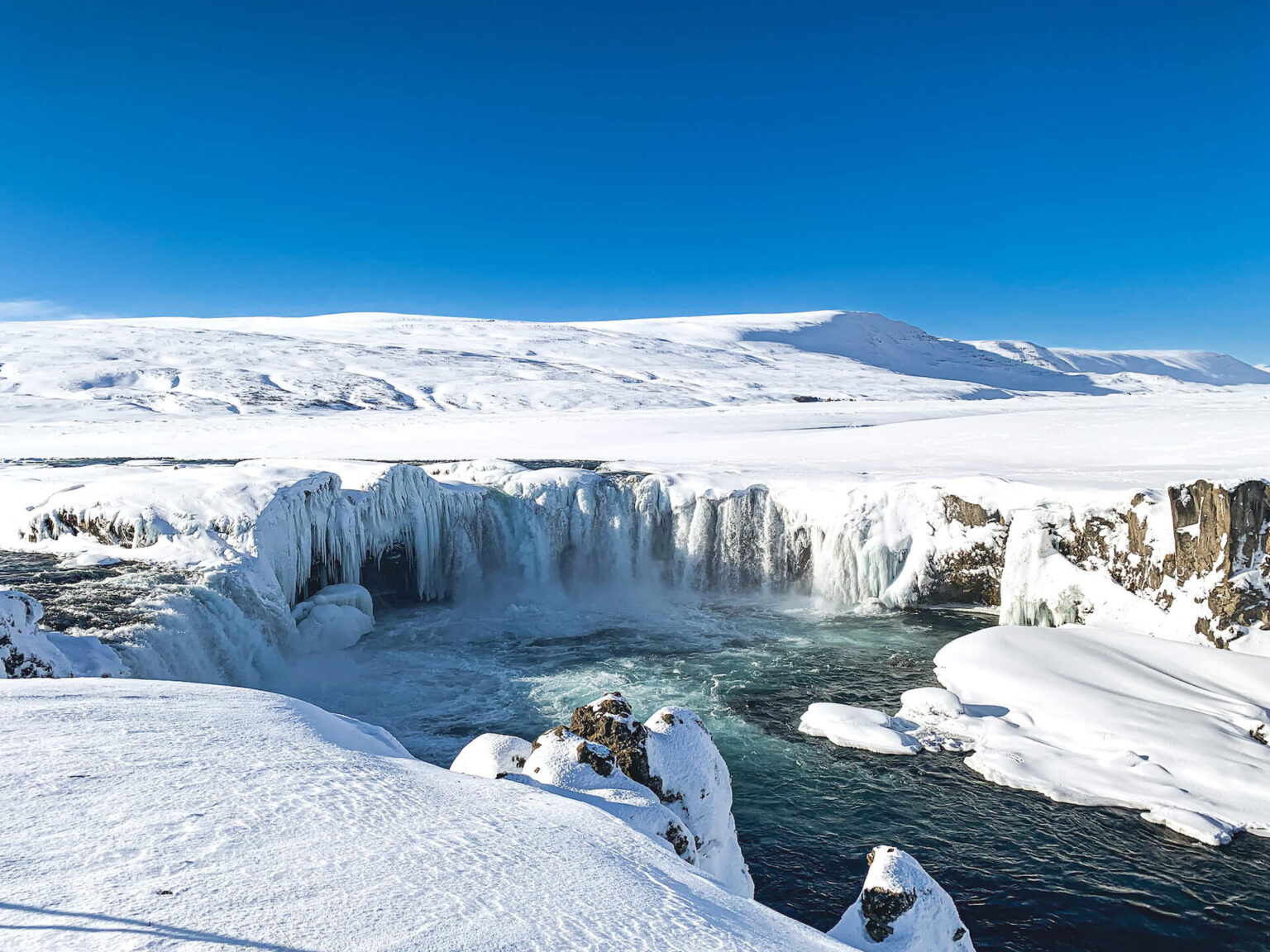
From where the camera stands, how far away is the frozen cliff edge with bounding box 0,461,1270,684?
12.8 m

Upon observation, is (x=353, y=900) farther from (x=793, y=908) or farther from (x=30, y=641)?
(x=30, y=641)

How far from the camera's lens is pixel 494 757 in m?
5.88

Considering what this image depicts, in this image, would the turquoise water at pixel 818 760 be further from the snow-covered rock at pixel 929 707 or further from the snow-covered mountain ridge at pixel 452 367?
the snow-covered mountain ridge at pixel 452 367

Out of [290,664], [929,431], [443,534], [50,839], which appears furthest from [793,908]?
[929,431]

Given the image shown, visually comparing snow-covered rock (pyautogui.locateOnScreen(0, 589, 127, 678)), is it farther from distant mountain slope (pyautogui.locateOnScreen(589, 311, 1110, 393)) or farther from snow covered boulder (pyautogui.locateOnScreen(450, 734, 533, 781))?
distant mountain slope (pyautogui.locateOnScreen(589, 311, 1110, 393))

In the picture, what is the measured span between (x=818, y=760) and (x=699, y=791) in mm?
4607

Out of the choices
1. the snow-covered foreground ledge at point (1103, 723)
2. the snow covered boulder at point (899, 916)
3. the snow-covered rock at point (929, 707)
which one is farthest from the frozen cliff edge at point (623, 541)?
the snow covered boulder at point (899, 916)

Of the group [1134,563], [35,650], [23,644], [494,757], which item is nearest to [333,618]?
[35,650]

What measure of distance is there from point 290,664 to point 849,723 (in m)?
Result: 9.05

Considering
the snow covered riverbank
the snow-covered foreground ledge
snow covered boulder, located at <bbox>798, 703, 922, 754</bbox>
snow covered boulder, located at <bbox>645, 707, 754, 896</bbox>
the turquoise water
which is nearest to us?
the snow covered riverbank

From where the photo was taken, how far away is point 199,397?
52969 millimetres

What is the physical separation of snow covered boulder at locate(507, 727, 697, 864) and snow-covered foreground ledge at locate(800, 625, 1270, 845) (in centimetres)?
596

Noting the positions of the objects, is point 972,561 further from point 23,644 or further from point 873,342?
point 873,342

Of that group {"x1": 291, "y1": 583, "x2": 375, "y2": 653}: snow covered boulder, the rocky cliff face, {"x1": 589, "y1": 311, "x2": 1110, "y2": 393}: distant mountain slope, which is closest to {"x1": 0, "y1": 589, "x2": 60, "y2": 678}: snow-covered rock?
{"x1": 291, "y1": 583, "x2": 375, "y2": 653}: snow covered boulder
